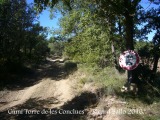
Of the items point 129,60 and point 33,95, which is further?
point 33,95

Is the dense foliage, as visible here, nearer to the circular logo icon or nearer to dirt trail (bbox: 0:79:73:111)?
dirt trail (bbox: 0:79:73:111)

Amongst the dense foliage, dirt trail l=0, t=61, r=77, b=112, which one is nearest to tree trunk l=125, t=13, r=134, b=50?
dirt trail l=0, t=61, r=77, b=112

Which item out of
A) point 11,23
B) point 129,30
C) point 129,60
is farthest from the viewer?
point 11,23

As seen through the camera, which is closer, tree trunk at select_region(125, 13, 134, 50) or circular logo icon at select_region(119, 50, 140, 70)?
circular logo icon at select_region(119, 50, 140, 70)

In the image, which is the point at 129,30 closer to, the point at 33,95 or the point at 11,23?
the point at 33,95

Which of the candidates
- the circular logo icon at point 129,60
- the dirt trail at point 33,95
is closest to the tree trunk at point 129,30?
the circular logo icon at point 129,60

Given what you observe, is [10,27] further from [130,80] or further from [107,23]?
[130,80]

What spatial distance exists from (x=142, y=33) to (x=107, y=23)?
284cm

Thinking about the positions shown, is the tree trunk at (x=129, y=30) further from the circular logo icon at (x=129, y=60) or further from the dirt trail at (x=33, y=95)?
the dirt trail at (x=33, y=95)

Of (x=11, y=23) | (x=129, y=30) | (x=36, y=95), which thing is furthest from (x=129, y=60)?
(x=11, y=23)

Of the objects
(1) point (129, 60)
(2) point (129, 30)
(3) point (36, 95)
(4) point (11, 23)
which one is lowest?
(3) point (36, 95)

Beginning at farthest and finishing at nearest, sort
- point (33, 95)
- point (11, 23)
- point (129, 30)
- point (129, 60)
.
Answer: point (11, 23) < point (33, 95) < point (129, 30) < point (129, 60)

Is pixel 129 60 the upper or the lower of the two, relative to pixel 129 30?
lower

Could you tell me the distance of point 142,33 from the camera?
15.5m
